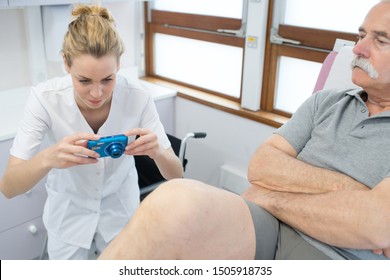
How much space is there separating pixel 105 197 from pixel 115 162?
137mm

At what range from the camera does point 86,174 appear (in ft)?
4.44

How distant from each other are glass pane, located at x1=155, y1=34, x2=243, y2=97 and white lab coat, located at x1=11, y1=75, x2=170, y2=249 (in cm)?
109

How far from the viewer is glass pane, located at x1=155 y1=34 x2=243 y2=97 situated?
2379mm

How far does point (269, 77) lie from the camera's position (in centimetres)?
212

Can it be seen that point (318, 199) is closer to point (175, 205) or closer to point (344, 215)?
point (344, 215)

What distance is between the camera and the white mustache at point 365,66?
3.74ft

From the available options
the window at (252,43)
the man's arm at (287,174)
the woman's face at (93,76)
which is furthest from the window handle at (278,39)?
the woman's face at (93,76)

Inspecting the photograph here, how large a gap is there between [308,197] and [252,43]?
3.95 feet

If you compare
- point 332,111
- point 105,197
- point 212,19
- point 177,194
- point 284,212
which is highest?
point 212,19

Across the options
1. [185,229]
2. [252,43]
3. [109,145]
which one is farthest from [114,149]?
[252,43]

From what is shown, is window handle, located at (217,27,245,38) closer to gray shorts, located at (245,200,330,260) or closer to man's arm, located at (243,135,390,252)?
man's arm, located at (243,135,390,252)

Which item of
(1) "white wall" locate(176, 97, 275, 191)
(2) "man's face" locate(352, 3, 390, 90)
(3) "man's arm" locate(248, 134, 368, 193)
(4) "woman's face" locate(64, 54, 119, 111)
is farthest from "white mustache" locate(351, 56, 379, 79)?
(1) "white wall" locate(176, 97, 275, 191)
